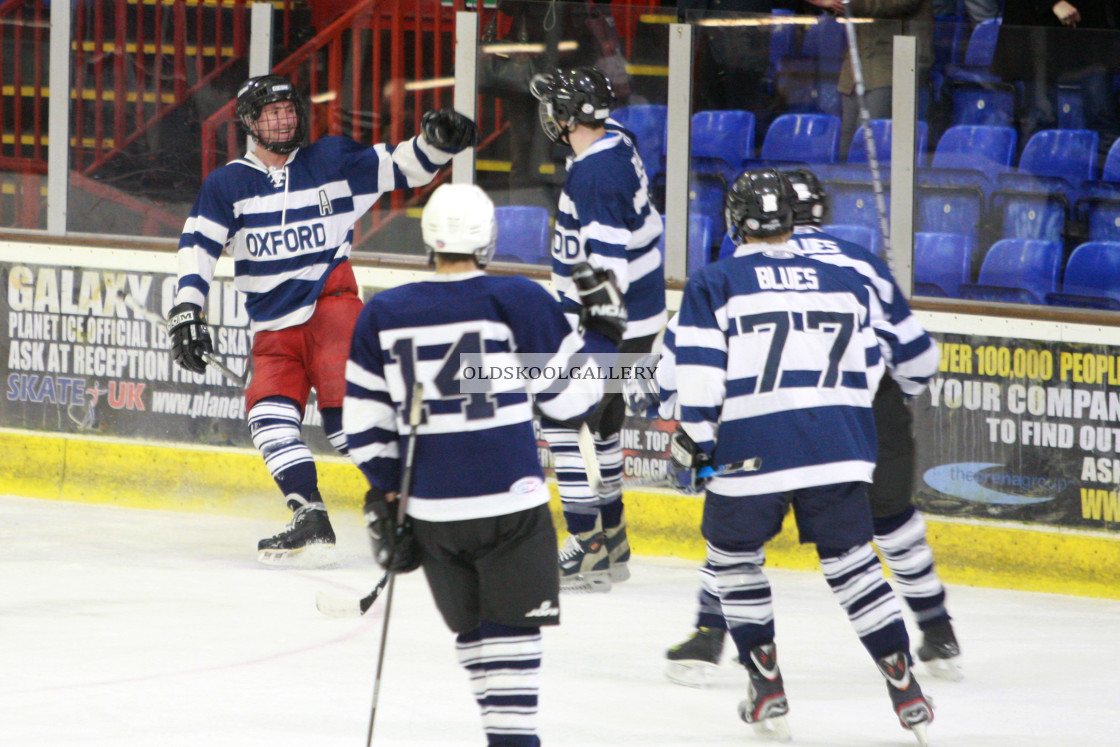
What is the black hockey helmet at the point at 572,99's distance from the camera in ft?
15.9

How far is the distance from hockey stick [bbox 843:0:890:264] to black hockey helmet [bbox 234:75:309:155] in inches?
73.8

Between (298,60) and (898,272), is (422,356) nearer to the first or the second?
(898,272)

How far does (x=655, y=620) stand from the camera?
4727 mm

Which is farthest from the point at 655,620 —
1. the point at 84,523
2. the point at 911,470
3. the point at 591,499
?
the point at 84,523

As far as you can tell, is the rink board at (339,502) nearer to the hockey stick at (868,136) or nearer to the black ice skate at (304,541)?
the black ice skate at (304,541)

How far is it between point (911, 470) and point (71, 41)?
169 inches

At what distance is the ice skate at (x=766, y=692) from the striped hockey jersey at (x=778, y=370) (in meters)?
0.38

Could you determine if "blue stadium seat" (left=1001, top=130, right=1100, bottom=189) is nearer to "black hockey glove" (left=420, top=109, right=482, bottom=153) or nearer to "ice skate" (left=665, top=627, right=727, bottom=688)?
"black hockey glove" (left=420, top=109, right=482, bottom=153)

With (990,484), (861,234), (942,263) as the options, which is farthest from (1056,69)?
(990,484)

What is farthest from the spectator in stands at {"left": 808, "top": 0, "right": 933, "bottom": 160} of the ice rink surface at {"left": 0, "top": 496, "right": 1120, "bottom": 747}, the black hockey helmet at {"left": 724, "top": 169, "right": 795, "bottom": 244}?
the black hockey helmet at {"left": 724, "top": 169, "right": 795, "bottom": 244}

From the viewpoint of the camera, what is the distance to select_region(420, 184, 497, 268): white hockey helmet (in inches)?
116

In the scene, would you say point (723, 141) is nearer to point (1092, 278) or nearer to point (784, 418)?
point (1092, 278)

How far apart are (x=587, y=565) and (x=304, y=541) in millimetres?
979

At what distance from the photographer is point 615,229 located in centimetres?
478
